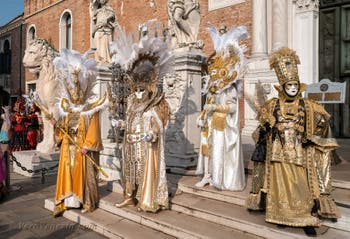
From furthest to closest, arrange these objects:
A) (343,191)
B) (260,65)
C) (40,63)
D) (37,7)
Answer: (37,7), (260,65), (40,63), (343,191)

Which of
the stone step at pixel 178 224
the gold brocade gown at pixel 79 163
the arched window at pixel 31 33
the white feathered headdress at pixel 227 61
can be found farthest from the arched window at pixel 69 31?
the stone step at pixel 178 224

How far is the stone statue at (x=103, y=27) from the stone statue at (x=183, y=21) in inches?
135

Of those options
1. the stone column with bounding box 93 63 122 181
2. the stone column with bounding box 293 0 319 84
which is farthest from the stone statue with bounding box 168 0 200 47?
the stone column with bounding box 293 0 319 84

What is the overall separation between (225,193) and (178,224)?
872 millimetres

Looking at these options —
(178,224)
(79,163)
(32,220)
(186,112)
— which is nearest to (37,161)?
(32,220)

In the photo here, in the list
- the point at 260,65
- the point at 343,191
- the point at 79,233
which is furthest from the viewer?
the point at 260,65

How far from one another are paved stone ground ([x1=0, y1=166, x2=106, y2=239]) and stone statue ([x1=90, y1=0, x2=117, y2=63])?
444cm

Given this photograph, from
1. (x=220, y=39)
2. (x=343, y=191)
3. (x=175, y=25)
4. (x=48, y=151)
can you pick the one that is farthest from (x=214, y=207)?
(x=48, y=151)

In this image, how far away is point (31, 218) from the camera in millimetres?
4949

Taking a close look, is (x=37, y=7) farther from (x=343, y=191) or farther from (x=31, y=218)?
(x=343, y=191)

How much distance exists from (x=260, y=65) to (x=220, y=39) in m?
4.54

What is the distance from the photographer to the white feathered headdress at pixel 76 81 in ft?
15.8

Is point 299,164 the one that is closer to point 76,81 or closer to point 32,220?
point 76,81

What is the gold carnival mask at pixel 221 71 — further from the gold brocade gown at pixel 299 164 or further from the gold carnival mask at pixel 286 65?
the gold brocade gown at pixel 299 164
